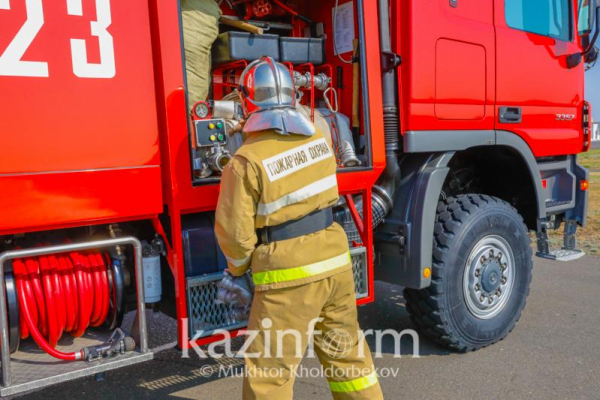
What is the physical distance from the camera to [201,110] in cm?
300

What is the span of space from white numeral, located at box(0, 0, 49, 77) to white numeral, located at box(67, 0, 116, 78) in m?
0.13

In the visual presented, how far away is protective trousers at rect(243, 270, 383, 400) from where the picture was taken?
246cm

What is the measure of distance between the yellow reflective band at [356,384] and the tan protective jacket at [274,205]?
0.53m

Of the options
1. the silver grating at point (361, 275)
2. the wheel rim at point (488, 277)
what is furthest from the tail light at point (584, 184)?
the silver grating at point (361, 275)

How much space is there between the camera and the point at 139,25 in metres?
2.67

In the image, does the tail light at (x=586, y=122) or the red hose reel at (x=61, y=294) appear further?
the tail light at (x=586, y=122)

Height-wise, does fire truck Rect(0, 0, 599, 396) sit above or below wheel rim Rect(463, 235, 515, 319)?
above

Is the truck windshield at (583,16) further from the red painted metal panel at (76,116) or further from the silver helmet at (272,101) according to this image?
the red painted metal panel at (76,116)

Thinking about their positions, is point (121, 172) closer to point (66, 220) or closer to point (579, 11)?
point (66, 220)

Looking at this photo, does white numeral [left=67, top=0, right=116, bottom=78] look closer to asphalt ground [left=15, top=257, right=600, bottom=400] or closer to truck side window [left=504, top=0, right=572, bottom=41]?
asphalt ground [left=15, top=257, right=600, bottom=400]

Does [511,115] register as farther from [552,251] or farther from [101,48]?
[101,48]

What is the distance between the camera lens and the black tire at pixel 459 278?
3.83 metres

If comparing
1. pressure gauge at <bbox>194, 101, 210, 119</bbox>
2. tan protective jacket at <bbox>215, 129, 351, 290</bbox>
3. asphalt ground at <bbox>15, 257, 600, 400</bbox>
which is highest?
pressure gauge at <bbox>194, 101, 210, 119</bbox>

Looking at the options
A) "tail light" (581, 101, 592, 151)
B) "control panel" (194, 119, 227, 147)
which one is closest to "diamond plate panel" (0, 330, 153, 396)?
"control panel" (194, 119, 227, 147)
